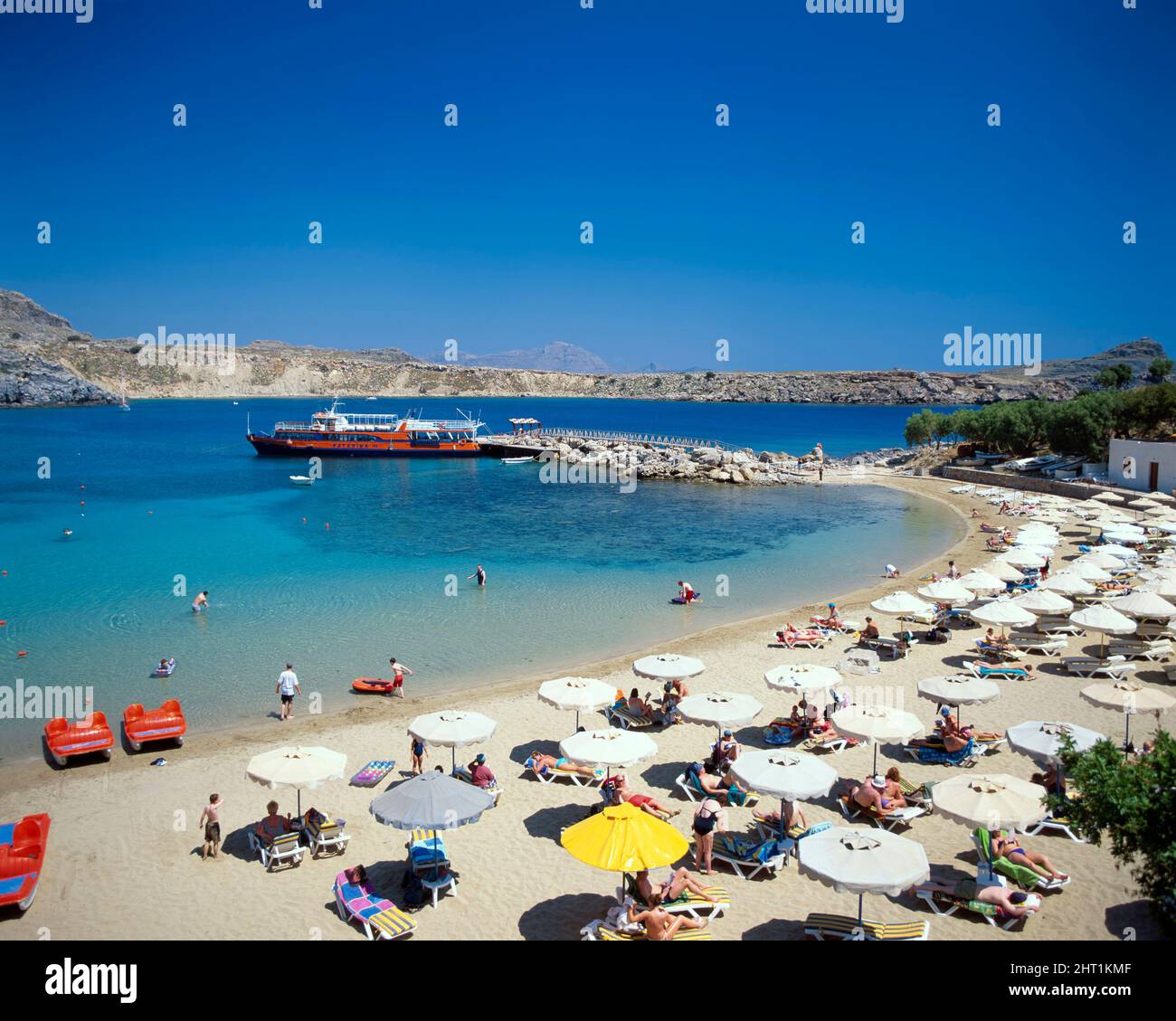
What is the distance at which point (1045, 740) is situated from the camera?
10.4 metres

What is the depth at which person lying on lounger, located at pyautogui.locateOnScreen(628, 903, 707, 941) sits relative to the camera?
7.82 meters

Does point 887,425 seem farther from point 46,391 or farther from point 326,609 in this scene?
point 46,391

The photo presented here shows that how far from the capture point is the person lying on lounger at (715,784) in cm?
1127

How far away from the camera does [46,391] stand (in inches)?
6526

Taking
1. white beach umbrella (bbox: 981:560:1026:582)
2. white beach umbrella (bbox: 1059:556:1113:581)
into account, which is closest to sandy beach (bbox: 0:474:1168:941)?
white beach umbrella (bbox: 1059:556:1113:581)

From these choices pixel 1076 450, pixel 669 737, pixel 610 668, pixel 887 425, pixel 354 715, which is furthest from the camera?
pixel 887 425

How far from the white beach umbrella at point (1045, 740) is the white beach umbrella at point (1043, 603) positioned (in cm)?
850

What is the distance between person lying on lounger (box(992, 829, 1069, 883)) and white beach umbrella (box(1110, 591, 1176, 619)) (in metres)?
10.9

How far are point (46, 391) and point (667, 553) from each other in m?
180

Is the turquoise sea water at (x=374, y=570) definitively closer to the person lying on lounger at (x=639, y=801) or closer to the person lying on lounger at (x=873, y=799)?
the person lying on lounger at (x=639, y=801)

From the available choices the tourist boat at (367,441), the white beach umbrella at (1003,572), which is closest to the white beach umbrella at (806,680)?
the white beach umbrella at (1003,572)

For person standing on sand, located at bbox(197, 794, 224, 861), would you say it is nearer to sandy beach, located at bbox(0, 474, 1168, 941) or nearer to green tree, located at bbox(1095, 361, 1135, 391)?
sandy beach, located at bbox(0, 474, 1168, 941)
